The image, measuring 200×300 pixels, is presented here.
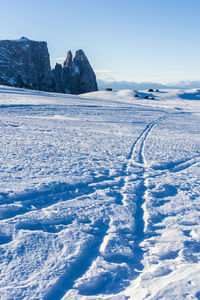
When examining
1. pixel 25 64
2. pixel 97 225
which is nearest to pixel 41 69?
pixel 25 64

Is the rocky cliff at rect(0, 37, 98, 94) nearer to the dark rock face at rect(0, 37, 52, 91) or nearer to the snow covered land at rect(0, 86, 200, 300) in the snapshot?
the dark rock face at rect(0, 37, 52, 91)

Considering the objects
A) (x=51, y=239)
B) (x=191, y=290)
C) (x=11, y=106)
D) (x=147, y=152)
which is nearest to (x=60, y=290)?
(x=51, y=239)

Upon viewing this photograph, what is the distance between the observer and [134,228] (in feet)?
11.2

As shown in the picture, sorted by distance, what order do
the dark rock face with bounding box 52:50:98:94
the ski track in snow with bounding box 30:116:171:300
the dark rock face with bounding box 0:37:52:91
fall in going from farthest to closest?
the dark rock face with bounding box 52:50:98:94, the dark rock face with bounding box 0:37:52:91, the ski track in snow with bounding box 30:116:171:300

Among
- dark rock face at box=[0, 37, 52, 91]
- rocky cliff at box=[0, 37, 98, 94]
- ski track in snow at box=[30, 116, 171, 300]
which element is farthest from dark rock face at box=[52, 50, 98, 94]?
ski track in snow at box=[30, 116, 171, 300]

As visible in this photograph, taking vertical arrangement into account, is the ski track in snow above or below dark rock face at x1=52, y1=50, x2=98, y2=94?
below

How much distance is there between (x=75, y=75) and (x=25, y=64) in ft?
43.2

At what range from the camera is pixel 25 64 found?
62906 mm

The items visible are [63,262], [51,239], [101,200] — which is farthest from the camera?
[101,200]

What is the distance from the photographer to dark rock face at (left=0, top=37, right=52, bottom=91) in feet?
196

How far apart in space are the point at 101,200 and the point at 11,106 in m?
13.5

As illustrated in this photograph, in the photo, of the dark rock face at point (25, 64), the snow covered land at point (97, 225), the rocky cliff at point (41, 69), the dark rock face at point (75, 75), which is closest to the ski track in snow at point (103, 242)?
the snow covered land at point (97, 225)

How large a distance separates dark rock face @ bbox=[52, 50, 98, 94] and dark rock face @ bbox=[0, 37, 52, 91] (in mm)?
2803

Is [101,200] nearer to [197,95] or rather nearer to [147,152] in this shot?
[147,152]
